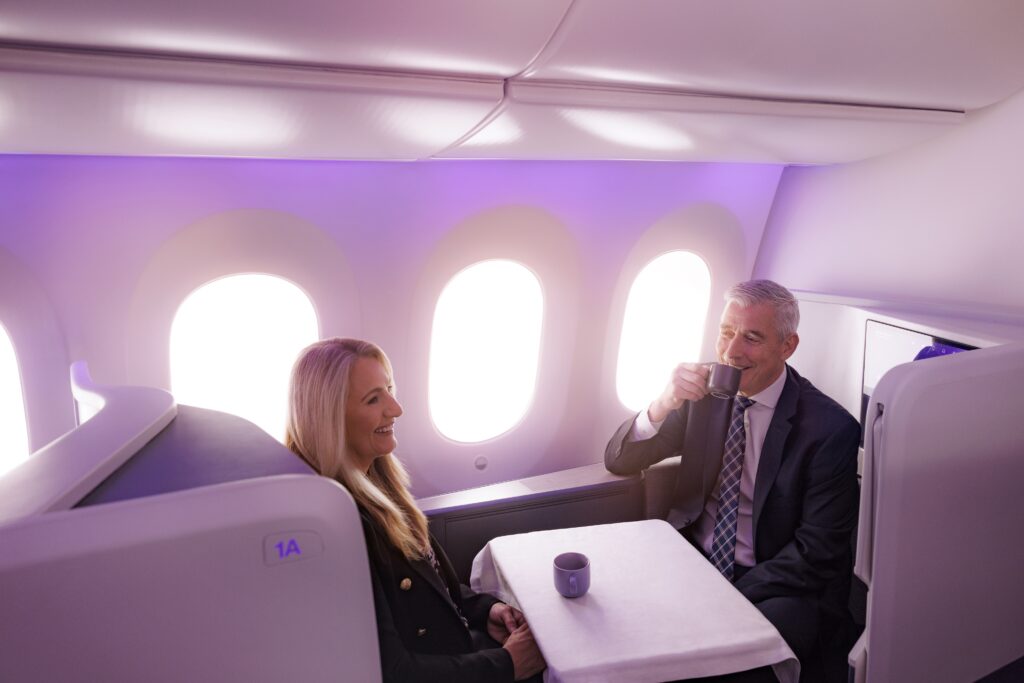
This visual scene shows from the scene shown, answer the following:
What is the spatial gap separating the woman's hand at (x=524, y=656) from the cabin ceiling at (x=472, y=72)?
1.50m

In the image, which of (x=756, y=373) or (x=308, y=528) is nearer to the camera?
(x=308, y=528)

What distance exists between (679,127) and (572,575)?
1.59 m

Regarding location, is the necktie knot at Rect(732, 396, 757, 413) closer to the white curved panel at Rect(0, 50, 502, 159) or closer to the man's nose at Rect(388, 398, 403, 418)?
the man's nose at Rect(388, 398, 403, 418)

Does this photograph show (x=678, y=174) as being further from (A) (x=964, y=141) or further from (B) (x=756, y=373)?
(B) (x=756, y=373)

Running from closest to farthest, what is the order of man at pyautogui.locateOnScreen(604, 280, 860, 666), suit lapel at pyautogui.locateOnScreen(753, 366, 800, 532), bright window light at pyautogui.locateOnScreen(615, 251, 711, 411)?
1. man at pyautogui.locateOnScreen(604, 280, 860, 666)
2. suit lapel at pyautogui.locateOnScreen(753, 366, 800, 532)
3. bright window light at pyautogui.locateOnScreen(615, 251, 711, 411)

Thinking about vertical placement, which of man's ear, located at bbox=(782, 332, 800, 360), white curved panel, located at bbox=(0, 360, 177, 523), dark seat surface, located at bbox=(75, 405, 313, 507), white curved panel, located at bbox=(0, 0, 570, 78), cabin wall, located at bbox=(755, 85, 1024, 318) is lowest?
man's ear, located at bbox=(782, 332, 800, 360)

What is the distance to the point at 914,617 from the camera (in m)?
1.87

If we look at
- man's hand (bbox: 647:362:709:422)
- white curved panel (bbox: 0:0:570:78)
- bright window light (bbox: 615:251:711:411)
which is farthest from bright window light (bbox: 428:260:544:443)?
white curved panel (bbox: 0:0:570:78)

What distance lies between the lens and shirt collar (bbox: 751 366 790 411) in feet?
8.48

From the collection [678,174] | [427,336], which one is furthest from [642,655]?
[678,174]

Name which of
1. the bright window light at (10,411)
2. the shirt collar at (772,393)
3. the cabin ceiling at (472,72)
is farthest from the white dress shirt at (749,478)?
the bright window light at (10,411)

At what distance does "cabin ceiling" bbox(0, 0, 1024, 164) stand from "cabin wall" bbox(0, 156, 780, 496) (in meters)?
0.37

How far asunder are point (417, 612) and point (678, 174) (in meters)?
2.72

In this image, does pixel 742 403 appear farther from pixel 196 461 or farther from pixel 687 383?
pixel 196 461
